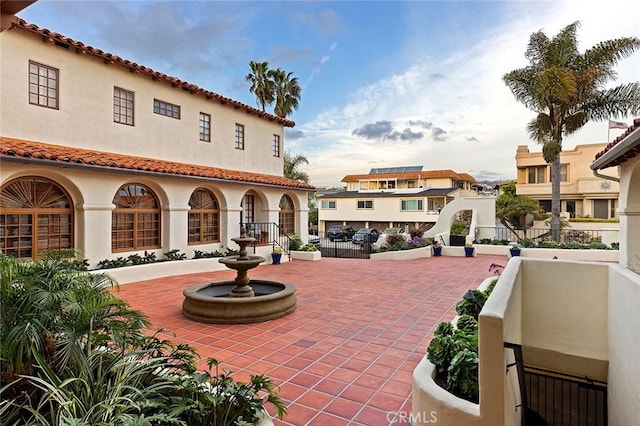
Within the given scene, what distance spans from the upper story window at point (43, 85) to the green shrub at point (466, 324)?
1237 cm

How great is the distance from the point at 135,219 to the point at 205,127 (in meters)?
5.48

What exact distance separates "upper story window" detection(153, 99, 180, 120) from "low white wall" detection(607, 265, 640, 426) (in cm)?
1459

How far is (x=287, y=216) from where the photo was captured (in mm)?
18391

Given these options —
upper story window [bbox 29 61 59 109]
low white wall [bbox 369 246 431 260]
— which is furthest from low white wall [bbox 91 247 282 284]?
low white wall [bbox 369 246 431 260]

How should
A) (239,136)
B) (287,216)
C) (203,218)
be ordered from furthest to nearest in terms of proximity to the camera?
(287,216) → (239,136) → (203,218)

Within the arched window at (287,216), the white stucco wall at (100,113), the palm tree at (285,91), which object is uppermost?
the palm tree at (285,91)

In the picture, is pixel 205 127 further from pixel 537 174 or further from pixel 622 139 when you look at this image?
pixel 537 174

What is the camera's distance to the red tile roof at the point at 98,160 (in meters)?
8.41

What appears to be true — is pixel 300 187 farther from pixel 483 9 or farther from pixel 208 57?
pixel 483 9

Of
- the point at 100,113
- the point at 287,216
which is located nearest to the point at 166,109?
the point at 100,113

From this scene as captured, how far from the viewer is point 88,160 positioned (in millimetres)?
9586

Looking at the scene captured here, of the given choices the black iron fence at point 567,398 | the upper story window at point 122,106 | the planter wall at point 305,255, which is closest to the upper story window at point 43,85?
the upper story window at point 122,106

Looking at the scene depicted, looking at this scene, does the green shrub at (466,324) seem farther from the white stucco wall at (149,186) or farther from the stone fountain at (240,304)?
the white stucco wall at (149,186)

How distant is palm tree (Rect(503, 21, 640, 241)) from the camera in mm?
16281
